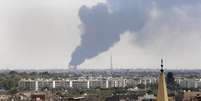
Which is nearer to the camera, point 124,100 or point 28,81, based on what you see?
point 124,100

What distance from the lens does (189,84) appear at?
14375 cm

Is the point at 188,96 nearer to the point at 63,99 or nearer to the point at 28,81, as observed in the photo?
the point at 63,99

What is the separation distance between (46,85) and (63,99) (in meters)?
51.2

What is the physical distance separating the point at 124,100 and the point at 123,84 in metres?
66.0

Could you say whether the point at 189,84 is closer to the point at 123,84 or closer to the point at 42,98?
the point at 123,84

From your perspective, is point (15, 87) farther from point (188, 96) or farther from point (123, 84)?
point (188, 96)

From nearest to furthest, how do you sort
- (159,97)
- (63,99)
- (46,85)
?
(159,97)
(63,99)
(46,85)

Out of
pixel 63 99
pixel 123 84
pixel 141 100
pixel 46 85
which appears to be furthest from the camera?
pixel 123 84

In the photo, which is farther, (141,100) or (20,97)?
(20,97)

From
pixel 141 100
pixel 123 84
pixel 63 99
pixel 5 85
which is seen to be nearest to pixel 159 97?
pixel 141 100

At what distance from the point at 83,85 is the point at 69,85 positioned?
139 inches

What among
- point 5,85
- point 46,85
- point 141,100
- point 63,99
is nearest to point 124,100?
point 141,100

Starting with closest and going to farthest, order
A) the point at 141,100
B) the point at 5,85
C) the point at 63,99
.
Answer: the point at 141,100
the point at 63,99
the point at 5,85

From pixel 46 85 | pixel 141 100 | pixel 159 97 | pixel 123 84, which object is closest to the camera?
pixel 159 97
